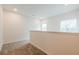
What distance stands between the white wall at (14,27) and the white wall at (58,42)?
2.22ft

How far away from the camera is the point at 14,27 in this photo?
4.92m

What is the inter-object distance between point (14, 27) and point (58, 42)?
2.63 meters

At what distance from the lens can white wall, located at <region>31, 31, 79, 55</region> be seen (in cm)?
247

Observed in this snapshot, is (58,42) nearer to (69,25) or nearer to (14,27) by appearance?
(14,27)

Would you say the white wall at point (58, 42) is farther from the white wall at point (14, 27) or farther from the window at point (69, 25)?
the window at point (69, 25)

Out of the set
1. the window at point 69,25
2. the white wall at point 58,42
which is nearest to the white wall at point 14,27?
the white wall at point 58,42

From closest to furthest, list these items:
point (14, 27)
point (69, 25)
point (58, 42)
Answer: point (58, 42) → point (14, 27) → point (69, 25)

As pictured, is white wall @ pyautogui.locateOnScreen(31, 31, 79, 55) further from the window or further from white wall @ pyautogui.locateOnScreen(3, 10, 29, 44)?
the window

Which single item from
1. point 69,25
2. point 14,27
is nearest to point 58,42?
point 14,27

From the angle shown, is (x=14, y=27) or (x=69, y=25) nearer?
(x=14, y=27)

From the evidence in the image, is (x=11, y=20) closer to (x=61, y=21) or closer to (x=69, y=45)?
(x=61, y=21)

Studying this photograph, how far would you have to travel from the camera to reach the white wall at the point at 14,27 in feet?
14.8

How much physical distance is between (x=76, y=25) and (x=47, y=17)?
1944 mm
